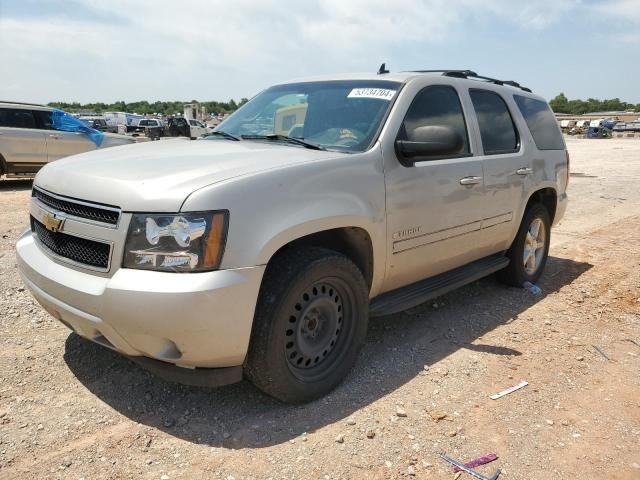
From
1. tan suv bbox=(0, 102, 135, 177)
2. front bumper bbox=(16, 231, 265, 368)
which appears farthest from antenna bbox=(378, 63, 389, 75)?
tan suv bbox=(0, 102, 135, 177)

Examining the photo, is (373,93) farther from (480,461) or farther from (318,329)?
(480,461)

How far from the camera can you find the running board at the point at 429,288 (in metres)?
3.59

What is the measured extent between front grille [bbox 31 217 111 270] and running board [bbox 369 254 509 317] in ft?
5.45

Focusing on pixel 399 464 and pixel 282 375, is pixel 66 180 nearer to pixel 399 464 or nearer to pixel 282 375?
pixel 282 375

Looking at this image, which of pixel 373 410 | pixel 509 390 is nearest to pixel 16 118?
pixel 373 410

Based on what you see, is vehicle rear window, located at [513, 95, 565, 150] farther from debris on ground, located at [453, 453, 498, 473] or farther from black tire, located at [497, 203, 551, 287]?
debris on ground, located at [453, 453, 498, 473]

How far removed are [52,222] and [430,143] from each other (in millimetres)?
2232

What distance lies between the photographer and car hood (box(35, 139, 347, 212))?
256 centimetres

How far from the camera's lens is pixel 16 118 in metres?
11.3

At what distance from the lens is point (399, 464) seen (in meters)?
2.62

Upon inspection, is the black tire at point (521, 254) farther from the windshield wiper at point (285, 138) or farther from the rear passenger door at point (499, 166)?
the windshield wiper at point (285, 138)

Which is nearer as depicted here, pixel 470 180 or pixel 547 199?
pixel 470 180

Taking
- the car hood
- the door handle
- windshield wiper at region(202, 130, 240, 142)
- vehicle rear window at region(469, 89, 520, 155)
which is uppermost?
vehicle rear window at region(469, 89, 520, 155)

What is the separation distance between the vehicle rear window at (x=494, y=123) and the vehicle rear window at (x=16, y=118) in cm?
1017
